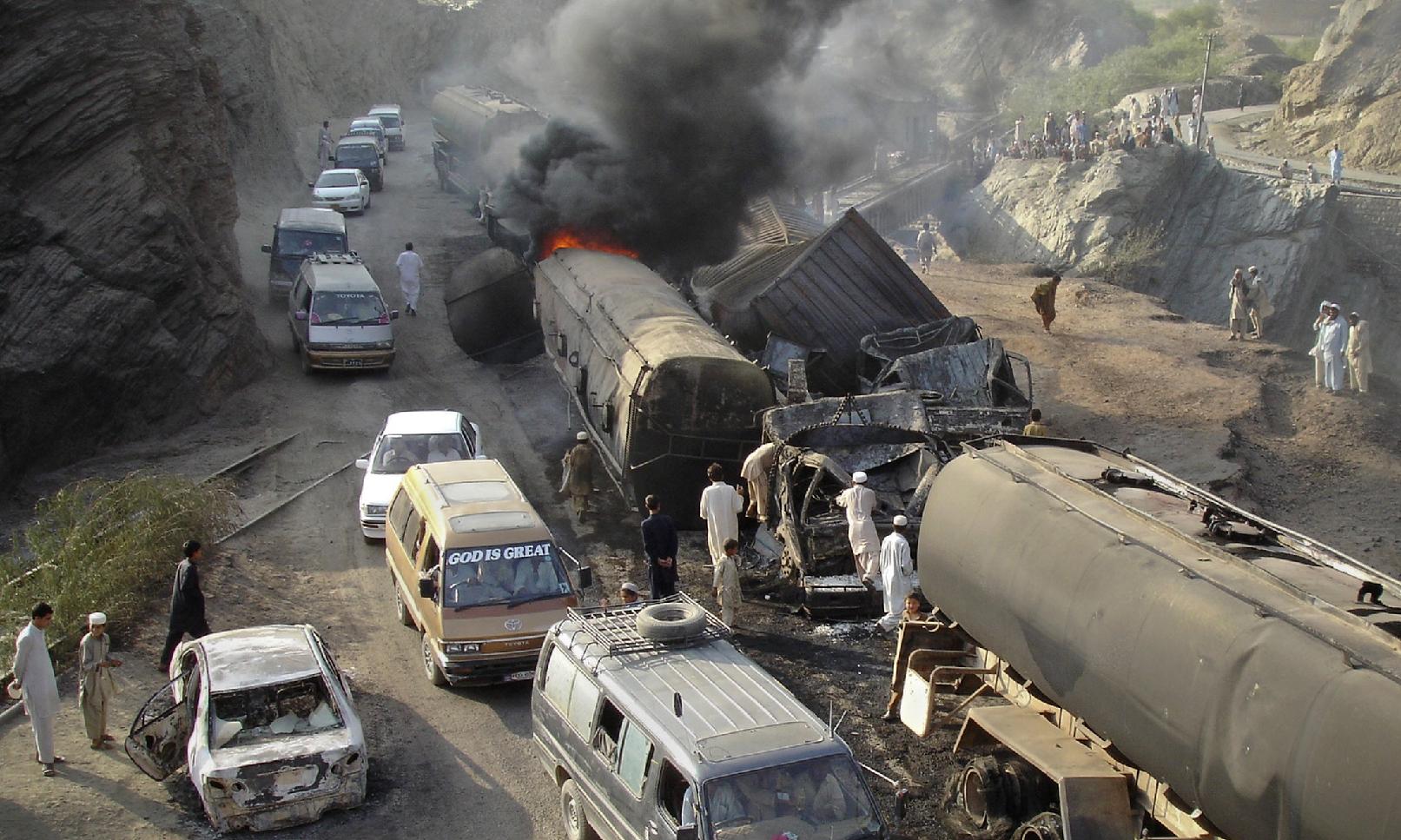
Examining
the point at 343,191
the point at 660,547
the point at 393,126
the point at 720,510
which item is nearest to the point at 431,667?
the point at 660,547

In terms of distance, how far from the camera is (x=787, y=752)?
25.1 feet

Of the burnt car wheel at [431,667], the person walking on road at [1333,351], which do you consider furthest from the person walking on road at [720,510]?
the person walking on road at [1333,351]

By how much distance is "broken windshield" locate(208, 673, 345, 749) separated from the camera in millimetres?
9523

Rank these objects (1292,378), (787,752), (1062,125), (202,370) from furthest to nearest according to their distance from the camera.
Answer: (1062,125) < (1292,378) < (202,370) < (787,752)

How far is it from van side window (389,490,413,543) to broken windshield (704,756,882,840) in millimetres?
6885

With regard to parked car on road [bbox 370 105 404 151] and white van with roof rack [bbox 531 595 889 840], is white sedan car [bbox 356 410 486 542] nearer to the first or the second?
white van with roof rack [bbox 531 595 889 840]

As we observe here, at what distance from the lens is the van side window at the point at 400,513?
13492 millimetres

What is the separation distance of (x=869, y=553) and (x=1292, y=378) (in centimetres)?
1369

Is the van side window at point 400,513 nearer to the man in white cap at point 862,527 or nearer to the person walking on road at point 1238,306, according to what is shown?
the man in white cap at point 862,527

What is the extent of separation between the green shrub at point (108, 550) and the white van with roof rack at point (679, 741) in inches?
234

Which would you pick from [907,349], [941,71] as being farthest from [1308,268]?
[941,71]

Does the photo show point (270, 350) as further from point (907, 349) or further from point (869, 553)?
point (869, 553)

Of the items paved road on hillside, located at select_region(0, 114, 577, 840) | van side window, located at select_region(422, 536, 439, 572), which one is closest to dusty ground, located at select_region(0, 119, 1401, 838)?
paved road on hillside, located at select_region(0, 114, 577, 840)

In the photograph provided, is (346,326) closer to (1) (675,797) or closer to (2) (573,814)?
(2) (573,814)
